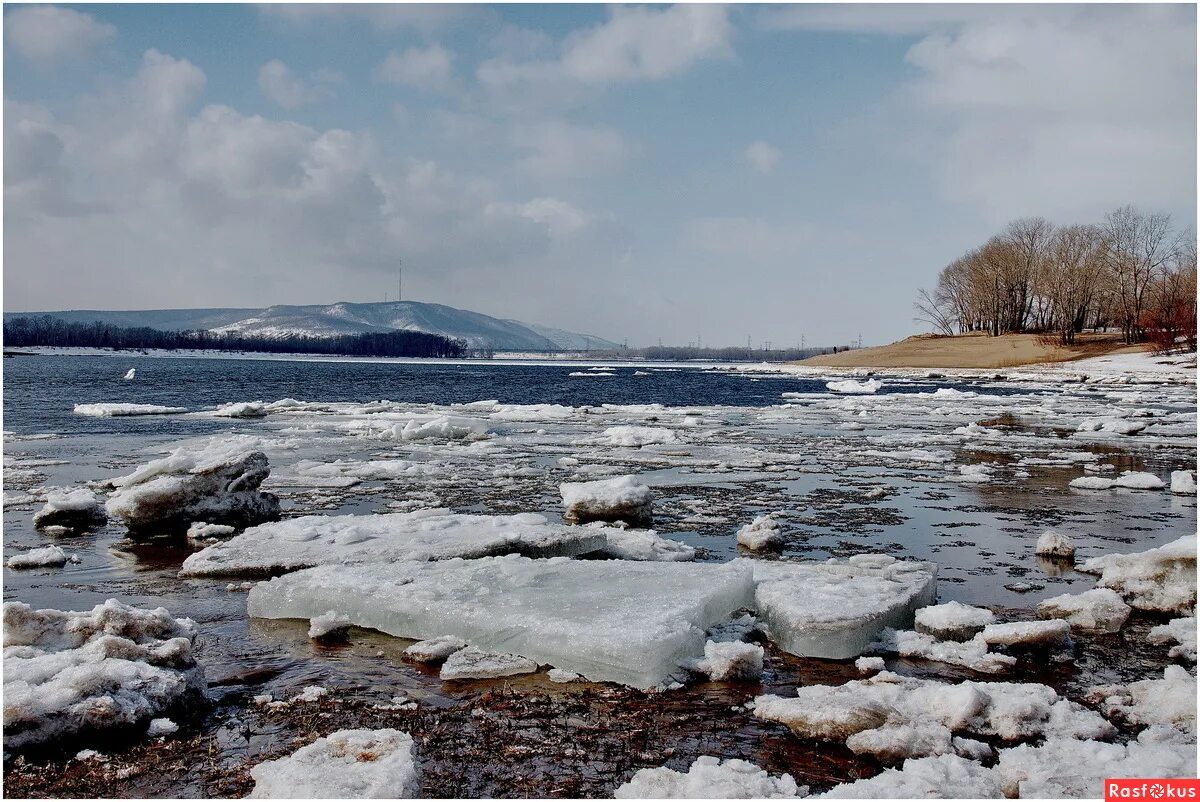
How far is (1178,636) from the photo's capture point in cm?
580

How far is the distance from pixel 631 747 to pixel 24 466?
14.8m

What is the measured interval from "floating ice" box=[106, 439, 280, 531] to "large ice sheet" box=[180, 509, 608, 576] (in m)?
1.30

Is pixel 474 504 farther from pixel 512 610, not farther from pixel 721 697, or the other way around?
pixel 721 697

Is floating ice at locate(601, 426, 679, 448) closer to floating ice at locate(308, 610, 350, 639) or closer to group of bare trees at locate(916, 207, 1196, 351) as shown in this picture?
floating ice at locate(308, 610, 350, 639)

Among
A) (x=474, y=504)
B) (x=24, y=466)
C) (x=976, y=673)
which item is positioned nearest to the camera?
(x=976, y=673)

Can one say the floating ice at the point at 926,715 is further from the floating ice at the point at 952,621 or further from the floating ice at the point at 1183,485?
the floating ice at the point at 1183,485

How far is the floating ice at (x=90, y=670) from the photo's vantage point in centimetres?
421

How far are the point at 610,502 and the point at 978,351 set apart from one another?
76.0 meters

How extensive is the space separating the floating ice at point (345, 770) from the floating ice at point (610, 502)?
232 inches

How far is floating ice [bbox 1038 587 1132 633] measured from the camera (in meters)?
6.09

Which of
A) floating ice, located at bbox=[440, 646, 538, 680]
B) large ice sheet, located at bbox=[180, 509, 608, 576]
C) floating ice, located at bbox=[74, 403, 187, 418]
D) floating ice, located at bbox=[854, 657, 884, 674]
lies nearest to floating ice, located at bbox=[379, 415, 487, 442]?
large ice sheet, located at bbox=[180, 509, 608, 576]

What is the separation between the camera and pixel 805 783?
393 centimetres

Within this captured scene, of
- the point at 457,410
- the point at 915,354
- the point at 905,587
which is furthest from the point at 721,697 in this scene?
the point at 915,354

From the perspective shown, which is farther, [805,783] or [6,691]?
[6,691]
